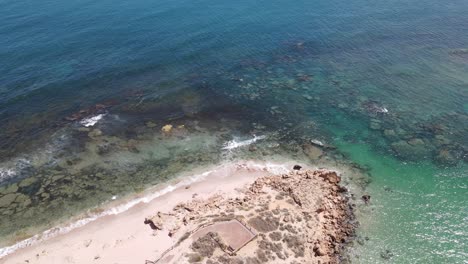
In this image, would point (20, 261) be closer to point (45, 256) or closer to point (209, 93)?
point (45, 256)

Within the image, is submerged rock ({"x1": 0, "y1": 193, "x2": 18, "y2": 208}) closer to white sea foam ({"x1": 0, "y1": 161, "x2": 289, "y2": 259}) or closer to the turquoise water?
the turquoise water

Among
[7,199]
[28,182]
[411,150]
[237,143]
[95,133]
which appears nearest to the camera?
[7,199]

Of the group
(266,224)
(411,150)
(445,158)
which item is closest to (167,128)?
(266,224)

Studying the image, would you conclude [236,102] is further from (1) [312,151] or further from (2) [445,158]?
(2) [445,158]

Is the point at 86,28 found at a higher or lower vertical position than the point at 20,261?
higher

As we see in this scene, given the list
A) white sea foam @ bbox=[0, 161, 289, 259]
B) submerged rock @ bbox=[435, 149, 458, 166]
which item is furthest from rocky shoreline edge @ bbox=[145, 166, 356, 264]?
submerged rock @ bbox=[435, 149, 458, 166]

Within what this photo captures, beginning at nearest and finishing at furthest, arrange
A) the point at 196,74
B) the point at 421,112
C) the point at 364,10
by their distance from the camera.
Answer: the point at 421,112 → the point at 196,74 → the point at 364,10

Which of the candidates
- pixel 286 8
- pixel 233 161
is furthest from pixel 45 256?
pixel 286 8
